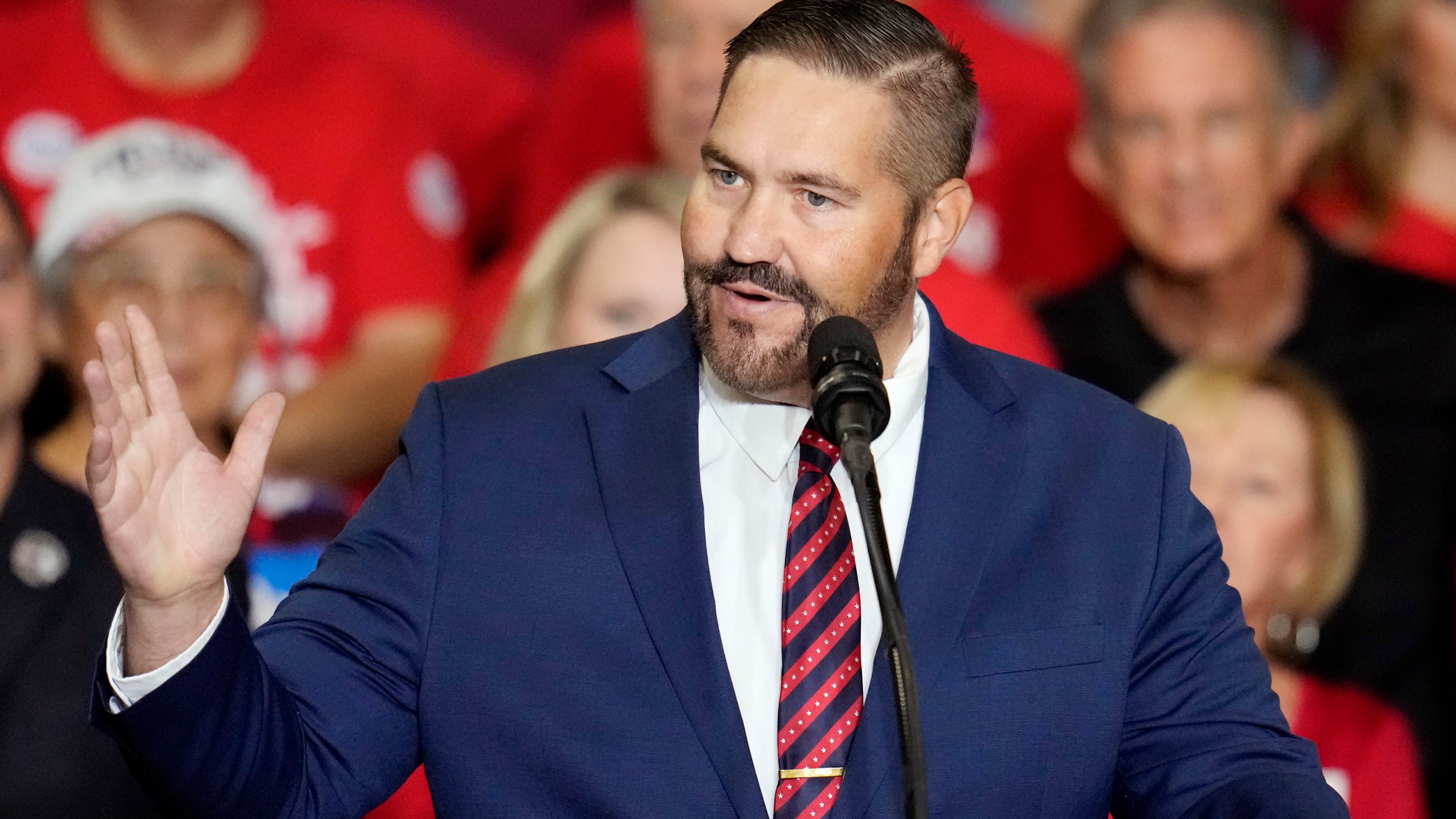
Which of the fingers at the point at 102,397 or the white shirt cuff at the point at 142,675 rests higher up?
the fingers at the point at 102,397

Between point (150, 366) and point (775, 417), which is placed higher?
point (150, 366)

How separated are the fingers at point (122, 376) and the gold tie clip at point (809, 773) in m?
0.62

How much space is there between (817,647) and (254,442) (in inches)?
20.8

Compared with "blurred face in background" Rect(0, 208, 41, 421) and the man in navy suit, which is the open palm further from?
"blurred face in background" Rect(0, 208, 41, 421)

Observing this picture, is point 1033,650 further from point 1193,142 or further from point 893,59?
point 1193,142

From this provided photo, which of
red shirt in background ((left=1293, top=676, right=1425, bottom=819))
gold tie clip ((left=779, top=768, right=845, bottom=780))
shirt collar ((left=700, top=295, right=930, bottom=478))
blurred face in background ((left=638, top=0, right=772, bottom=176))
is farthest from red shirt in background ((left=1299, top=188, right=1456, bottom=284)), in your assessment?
gold tie clip ((left=779, top=768, right=845, bottom=780))

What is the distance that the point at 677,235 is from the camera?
320 cm

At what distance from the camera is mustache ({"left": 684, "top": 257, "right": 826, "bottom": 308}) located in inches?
60.7

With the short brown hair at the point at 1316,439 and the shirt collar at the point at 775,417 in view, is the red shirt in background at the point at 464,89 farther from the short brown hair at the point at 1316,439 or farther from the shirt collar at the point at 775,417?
the shirt collar at the point at 775,417

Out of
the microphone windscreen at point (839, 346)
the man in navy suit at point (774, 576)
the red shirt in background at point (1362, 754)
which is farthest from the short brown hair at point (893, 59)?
the red shirt in background at point (1362, 754)

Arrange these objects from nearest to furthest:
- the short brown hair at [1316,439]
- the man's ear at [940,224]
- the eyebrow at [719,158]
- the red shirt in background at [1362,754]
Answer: the eyebrow at [719,158] → the man's ear at [940,224] → the red shirt in background at [1362,754] → the short brown hair at [1316,439]

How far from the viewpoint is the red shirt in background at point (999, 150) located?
350 cm

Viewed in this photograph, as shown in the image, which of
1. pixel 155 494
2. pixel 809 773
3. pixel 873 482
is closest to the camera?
pixel 873 482

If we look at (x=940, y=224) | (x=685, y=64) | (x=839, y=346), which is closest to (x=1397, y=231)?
(x=685, y=64)
